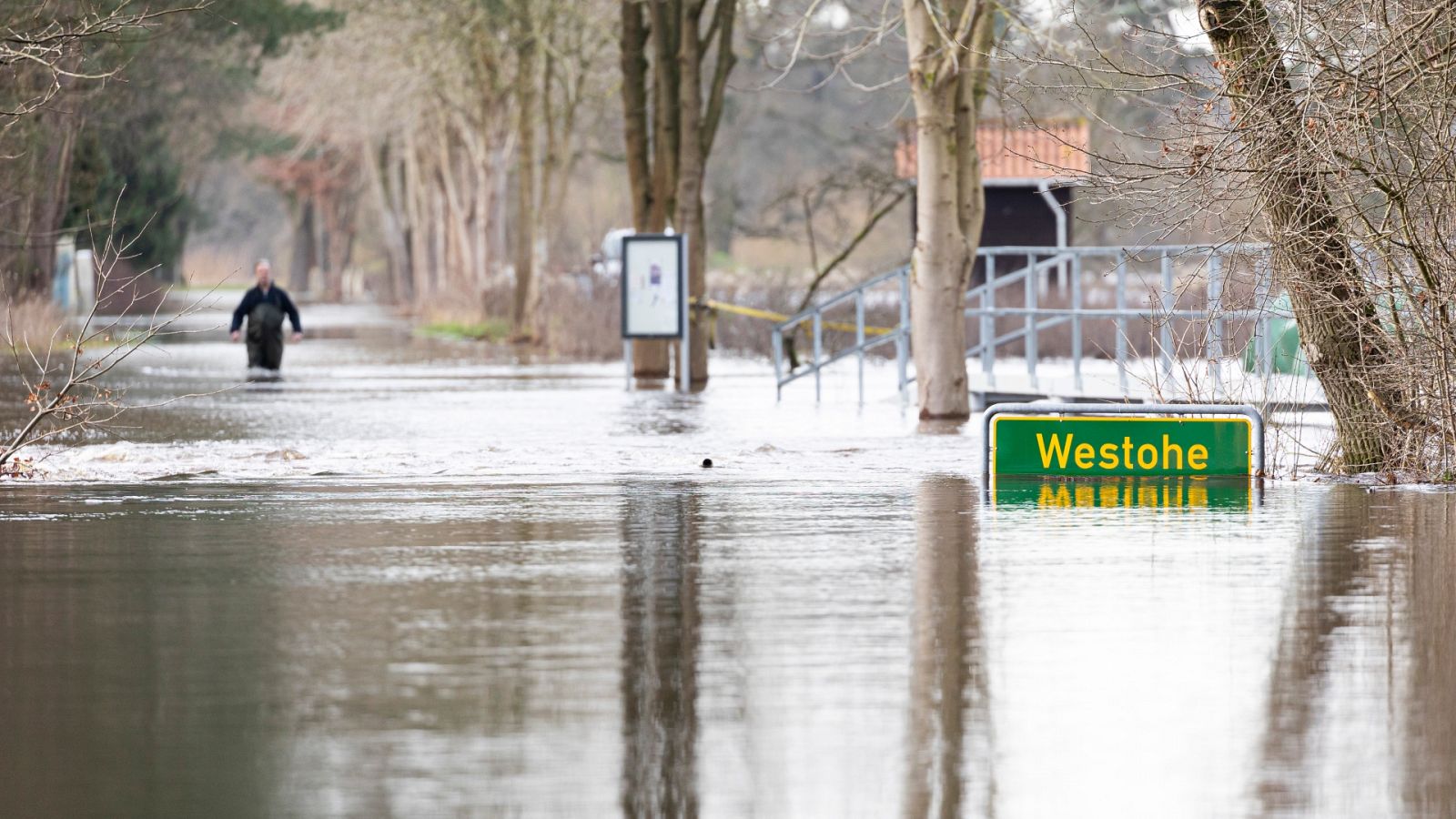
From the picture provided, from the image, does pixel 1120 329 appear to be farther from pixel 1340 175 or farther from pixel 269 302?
pixel 269 302

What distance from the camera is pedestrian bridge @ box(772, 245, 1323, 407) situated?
17625 millimetres

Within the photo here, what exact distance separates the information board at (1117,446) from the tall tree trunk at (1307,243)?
0.96m

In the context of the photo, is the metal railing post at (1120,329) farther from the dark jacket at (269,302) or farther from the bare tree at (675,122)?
the dark jacket at (269,302)

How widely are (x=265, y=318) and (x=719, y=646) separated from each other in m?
27.2

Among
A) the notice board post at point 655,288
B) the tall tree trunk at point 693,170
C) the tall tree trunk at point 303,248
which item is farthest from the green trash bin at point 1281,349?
the tall tree trunk at point 303,248

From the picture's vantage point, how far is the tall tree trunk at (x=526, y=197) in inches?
1938

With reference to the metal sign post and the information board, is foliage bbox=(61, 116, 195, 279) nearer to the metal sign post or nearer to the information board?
the metal sign post

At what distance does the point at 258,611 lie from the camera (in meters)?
10.8

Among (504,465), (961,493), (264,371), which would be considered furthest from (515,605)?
(264,371)

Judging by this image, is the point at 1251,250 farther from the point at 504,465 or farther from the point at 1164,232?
the point at 504,465

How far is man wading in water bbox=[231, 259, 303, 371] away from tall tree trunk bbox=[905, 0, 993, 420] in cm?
1259

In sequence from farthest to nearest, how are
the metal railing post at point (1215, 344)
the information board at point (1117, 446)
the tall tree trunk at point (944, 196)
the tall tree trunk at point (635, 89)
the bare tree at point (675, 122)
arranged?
the tall tree trunk at point (635, 89) < the bare tree at point (675, 122) < the tall tree trunk at point (944, 196) < the information board at point (1117, 446) < the metal railing post at point (1215, 344)

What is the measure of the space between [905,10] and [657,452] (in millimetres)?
5588

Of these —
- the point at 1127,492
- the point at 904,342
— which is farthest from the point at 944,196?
the point at 1127,492
